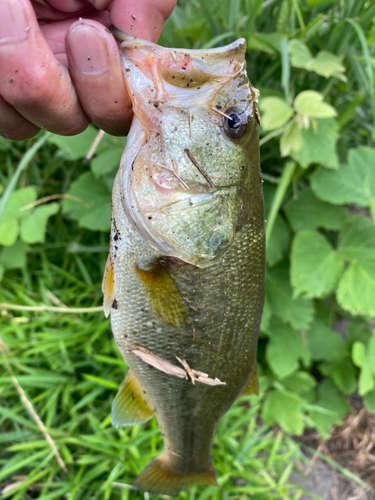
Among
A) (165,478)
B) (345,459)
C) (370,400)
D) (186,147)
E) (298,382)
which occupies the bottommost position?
(345,459)

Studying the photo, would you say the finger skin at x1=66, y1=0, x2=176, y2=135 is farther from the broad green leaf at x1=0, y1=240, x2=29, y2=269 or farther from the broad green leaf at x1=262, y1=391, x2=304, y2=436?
the broad green leaf at x1=262, y1=391, x2=304, y2=436

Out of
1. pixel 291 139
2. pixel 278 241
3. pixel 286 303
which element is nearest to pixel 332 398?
pixel 286 303

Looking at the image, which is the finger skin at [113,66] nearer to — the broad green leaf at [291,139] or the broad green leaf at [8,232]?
the broad green leaf at [291,139]

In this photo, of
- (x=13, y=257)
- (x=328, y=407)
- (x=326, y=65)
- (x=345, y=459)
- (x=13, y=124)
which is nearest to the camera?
(x=13, y=124)

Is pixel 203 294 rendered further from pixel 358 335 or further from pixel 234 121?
pixel 358 335

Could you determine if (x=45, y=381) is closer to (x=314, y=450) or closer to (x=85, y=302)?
(x=85, y=302)

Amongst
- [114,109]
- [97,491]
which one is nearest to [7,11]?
[114,109]

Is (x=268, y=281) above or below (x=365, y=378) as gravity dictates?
above
